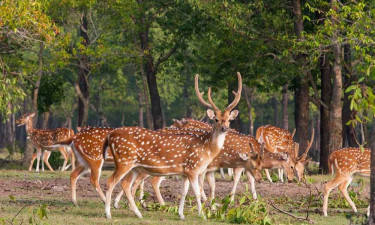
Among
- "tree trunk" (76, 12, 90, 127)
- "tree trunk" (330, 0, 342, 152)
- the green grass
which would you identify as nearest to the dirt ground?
the green grass

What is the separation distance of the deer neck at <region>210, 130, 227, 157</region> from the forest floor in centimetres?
118

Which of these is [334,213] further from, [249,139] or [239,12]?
[239,12]

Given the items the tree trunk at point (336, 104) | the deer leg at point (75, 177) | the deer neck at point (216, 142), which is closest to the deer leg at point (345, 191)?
the deer neck at point (216, 142)

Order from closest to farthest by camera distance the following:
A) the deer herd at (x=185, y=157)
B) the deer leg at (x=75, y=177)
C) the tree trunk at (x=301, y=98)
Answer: the deer herd at (x=185, y=157), the deer leg at (x=75, y=177), the tree trunk at (x=301, y=98)

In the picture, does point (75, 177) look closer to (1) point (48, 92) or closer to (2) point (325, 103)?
(2) point (325, 103)

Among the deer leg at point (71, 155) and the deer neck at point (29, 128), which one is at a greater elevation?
the deer neck at point (29, 128)

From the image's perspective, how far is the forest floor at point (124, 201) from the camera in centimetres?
1304

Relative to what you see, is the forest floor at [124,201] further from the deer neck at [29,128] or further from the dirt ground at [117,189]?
the deer neck at [29,128]

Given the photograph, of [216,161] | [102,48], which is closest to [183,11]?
[102,48]

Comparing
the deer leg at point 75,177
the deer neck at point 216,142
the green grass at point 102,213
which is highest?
the deer neck at point 216,142

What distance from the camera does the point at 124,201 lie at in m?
16.1

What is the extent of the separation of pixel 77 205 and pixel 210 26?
14.6 metres

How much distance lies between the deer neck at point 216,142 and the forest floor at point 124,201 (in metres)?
1.18

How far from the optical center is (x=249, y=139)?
1611cm
